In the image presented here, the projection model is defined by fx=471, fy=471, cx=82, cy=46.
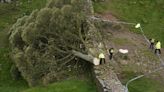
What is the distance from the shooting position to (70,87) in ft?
107

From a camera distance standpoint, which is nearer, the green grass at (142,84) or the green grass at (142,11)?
the green grass at (142,84)

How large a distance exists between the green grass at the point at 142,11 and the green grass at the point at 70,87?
1024cm

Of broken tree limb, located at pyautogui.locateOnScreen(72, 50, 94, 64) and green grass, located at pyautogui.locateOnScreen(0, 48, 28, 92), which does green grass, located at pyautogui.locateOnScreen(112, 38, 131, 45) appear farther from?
green grass, located at pyautogui.locateOnScreen(0, 48, 28, 92)

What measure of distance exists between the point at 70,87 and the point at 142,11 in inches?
622

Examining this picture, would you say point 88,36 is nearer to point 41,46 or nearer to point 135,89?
point 41,46

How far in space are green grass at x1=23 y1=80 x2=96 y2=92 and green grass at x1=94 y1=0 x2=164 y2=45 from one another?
10241 mm

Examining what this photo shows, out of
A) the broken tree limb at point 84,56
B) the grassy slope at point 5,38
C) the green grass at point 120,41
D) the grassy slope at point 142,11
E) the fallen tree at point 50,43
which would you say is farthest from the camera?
the grassy slope at point 142,11

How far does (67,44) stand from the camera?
3578 centimetres

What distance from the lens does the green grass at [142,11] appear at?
139ft

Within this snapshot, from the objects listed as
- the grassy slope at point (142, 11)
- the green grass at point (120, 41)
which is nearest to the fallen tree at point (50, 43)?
the green grass at point (120, 41)

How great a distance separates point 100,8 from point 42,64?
40.2ft

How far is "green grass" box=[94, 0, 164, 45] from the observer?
42.3 meters

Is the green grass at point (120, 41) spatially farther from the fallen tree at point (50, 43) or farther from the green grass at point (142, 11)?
the fallen tree at point (50, 43)

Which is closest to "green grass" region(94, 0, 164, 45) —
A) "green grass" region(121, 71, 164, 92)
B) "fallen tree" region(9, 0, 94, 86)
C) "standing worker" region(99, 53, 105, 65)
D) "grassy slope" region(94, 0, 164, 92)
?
"grassy slope" region(94, 0, 164, 92)
